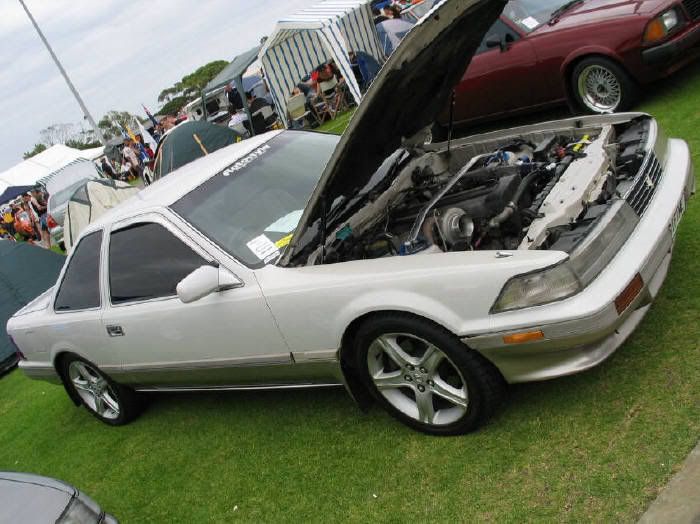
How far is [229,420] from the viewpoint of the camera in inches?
164

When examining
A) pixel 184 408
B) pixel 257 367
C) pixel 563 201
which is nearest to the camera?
pixel 563 201

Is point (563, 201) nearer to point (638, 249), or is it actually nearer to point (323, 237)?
point (638, 249)

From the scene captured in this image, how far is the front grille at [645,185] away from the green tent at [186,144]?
1092cm

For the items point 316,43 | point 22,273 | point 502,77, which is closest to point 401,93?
point 502,77

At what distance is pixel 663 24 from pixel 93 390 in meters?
5.75

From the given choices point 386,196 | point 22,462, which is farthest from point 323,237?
point 22,462

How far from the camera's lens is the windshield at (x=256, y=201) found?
3.38 meters

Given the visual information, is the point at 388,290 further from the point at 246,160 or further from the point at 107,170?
the point at 107,170

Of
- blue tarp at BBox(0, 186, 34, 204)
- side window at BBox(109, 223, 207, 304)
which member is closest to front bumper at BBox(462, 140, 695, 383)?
side window at BBox(109, 223, 207, 304)

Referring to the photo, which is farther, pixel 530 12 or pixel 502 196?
pixel 530 12

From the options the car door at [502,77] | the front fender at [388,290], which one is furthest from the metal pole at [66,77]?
the front fender at [388,290]

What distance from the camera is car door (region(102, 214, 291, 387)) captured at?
10.7ft

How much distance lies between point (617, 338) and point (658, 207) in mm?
754

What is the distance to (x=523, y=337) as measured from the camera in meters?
2.55
